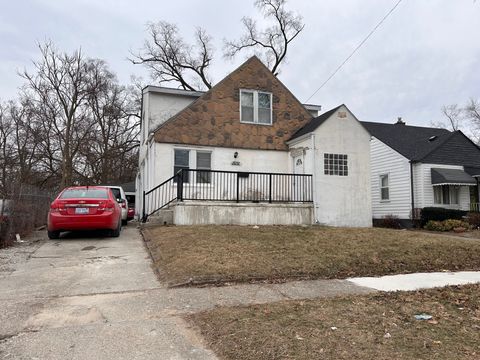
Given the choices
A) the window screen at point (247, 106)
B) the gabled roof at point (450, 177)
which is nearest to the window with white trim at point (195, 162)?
the window screen at point (247, 106)

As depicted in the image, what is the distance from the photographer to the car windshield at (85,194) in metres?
11.2

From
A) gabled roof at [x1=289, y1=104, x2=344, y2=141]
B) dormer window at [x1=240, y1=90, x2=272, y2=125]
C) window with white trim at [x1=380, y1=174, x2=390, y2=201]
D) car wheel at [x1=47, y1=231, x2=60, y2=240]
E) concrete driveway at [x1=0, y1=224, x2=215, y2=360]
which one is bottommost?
concrete driveway at [x1=0, y1=224, x2=215, y2=360]

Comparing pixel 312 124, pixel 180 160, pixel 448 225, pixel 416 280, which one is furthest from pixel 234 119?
pixel 448 225

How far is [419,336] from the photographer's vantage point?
4.03 meters

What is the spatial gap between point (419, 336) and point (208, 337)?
6.99ft

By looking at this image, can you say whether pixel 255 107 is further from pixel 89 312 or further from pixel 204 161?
pixel 89 312

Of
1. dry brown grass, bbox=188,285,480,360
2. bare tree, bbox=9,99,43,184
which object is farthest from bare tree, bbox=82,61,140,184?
dry brown grass, bbox=188,285,480,360

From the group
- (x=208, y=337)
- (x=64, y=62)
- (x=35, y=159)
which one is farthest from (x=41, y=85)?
(x=208, y=337)

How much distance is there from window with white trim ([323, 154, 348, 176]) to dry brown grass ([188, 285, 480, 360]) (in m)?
9.46

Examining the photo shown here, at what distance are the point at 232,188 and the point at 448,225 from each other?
1018cm

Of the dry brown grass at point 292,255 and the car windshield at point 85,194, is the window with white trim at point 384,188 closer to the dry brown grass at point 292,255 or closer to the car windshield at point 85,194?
the dry brown grass at point 292,255

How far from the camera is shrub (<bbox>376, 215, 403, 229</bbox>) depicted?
20.8 m

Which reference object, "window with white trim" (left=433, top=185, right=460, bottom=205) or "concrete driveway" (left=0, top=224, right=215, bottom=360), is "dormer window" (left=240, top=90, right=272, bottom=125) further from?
"window with white trim" (left=433, top=185, right=460, bottom=205)

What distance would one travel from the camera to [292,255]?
8.10 metres
